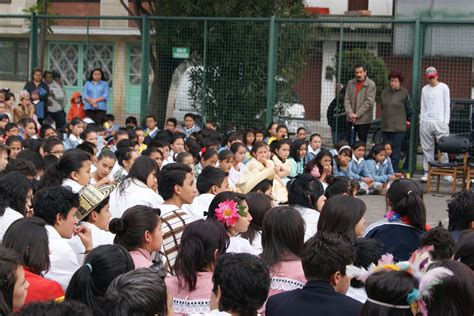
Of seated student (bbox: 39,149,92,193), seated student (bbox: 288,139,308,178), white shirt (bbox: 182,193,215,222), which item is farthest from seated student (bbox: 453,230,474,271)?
seated student (bbox: 288,139,308,178)

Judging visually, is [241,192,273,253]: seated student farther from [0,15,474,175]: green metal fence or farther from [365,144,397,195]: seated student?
[0,15,474,175]: green metal fence

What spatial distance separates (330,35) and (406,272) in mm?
11398

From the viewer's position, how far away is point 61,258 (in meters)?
5.22

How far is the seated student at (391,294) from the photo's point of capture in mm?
3480

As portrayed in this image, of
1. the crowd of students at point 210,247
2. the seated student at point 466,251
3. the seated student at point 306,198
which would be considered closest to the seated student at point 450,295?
the crowd of students at point 210,247

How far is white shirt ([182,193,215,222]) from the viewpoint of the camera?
7.05 metres

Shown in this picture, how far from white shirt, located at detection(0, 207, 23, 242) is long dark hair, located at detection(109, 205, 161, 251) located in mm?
1035

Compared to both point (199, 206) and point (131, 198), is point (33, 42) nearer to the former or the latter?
point (131, 198)

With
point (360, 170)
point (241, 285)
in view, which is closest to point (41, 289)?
point (241, 285)

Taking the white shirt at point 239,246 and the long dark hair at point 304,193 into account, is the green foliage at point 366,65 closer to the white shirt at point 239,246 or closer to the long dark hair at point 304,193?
the long dark hair at point 304,193

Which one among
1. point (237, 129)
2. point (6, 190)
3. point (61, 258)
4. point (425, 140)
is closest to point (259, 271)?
point (61, 258)

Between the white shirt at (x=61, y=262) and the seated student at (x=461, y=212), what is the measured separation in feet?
8.53

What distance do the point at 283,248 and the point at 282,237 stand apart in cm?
7

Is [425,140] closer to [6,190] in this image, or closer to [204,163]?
[204,163]
